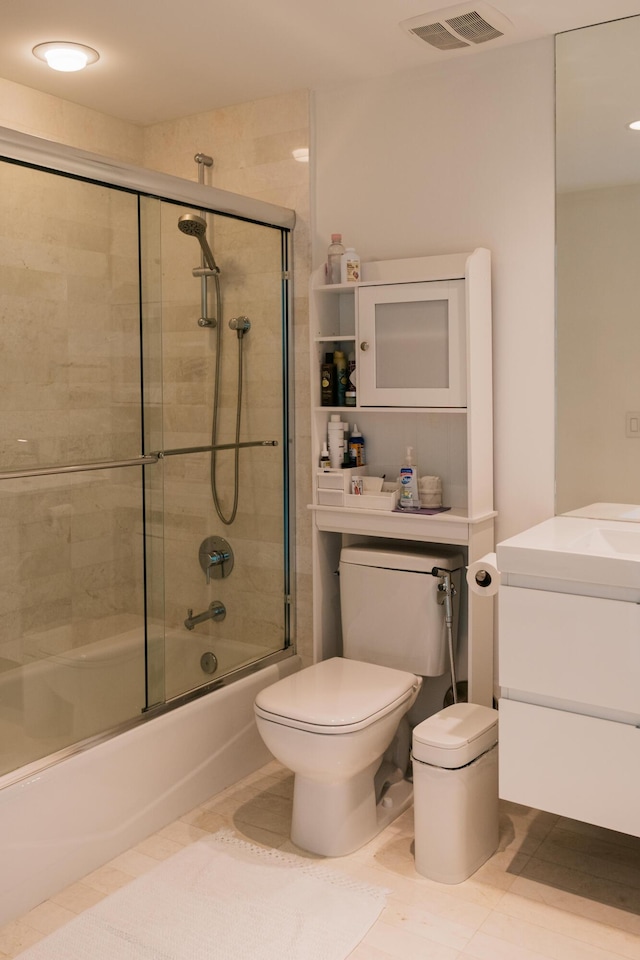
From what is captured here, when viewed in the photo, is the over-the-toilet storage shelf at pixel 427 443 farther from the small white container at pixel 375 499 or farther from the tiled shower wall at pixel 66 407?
the tiled shower wall at pixel 66 407

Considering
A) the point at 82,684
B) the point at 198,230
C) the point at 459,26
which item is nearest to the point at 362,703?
the point at 82,684

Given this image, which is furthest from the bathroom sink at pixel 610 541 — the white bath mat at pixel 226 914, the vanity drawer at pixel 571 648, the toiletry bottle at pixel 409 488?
the white bath mat at pixel 226 914

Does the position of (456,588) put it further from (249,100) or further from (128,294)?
(249,100)


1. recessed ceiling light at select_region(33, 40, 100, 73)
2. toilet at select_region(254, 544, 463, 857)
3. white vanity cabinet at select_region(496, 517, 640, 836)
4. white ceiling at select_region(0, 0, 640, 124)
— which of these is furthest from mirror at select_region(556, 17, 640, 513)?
recessed ceiling light at select_region(33, 40, 100, 73)

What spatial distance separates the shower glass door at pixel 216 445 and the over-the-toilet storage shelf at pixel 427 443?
0.17 metres

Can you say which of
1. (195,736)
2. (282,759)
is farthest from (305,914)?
(195,736)

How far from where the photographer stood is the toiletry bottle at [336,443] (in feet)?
9.30

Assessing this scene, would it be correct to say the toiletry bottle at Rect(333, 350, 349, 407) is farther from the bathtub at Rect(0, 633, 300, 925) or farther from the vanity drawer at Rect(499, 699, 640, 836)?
the vanity drawer at Rect(499, 699, 640, 836)

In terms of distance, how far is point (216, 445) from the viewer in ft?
8.95

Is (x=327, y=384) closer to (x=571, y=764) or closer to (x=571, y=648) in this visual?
(x=571, y=648)

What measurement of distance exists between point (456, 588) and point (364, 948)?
1099mm

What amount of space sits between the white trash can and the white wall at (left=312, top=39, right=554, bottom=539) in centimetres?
72

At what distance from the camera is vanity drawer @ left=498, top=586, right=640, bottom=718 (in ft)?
6.39

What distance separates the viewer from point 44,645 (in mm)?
2338
